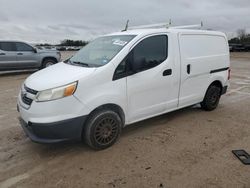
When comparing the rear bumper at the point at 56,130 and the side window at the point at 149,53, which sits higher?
the side window at the point at 149,53

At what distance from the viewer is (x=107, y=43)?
15.6 feet

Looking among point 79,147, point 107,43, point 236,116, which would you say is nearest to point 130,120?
point 79,147

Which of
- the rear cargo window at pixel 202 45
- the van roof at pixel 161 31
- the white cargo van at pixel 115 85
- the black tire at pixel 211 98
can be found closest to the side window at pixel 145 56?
the white cargo van at pixel 115 85

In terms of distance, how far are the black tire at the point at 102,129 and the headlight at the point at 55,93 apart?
0.51m

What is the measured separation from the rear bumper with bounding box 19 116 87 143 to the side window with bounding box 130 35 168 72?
1250mm

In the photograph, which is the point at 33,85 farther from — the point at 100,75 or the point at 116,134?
the point at 116,134

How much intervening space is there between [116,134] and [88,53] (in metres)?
1.61

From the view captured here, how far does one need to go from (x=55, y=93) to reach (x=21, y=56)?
10.1 m

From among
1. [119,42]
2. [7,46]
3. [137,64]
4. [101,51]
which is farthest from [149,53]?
[7,46]

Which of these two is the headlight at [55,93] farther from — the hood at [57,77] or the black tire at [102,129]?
the black tire at [102,129]

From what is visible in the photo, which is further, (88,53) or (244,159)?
(88,53)

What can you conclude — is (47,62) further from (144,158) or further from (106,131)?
(144,158)

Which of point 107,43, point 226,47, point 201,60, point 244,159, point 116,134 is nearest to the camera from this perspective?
point 244,159

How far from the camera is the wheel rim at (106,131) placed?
13.1 feet
